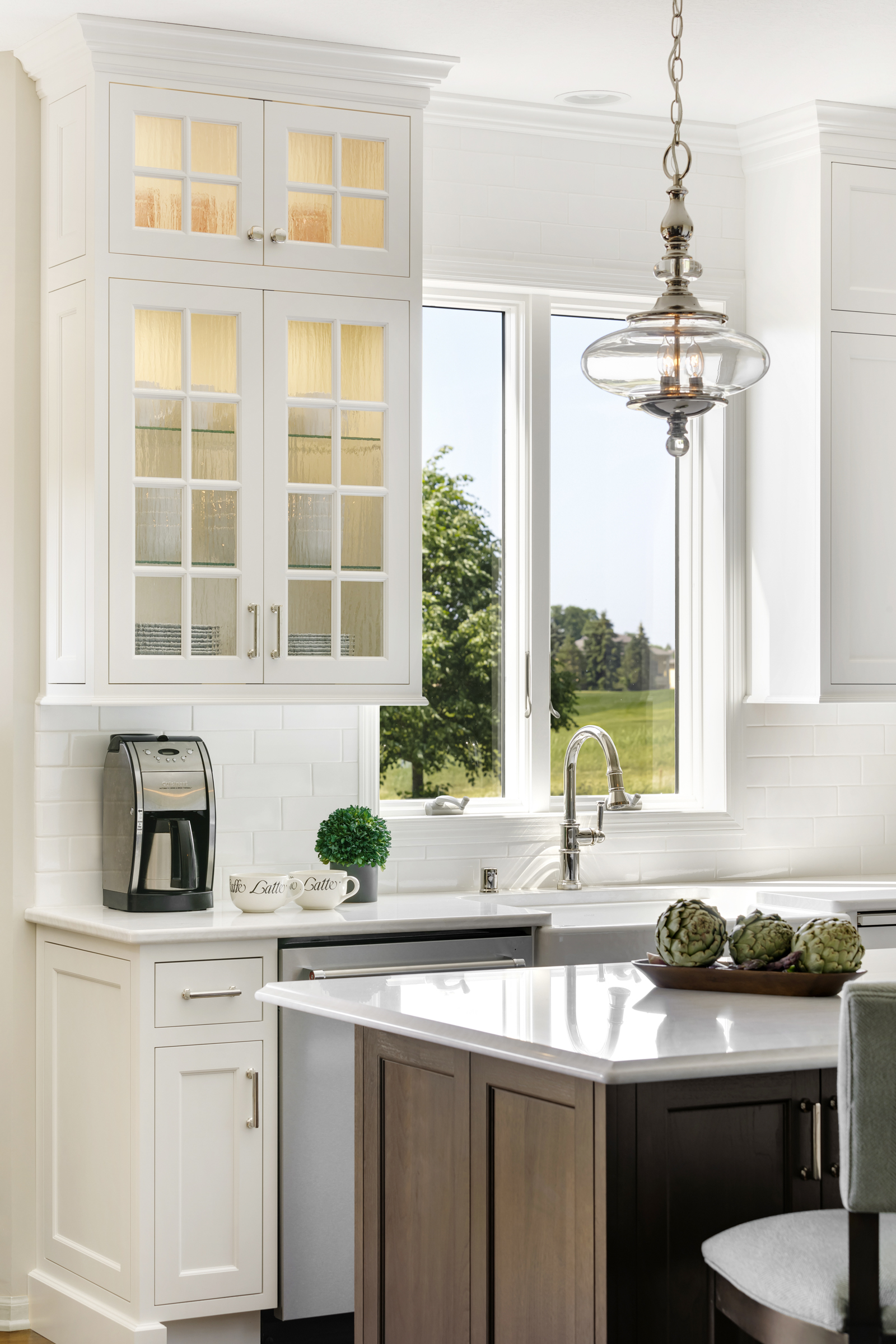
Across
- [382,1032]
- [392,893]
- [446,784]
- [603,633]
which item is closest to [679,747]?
[603,633]

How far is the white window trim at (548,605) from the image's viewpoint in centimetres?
434

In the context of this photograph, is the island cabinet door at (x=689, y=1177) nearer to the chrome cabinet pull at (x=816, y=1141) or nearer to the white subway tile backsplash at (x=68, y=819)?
the chrome cabinet pull at (x=816, y=1141)

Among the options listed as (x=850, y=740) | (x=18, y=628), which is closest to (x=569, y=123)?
(x=850, y=740)

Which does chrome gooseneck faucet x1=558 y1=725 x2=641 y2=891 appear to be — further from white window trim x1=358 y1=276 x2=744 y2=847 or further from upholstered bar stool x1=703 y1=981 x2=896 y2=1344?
upholstered bar stool x1=703 y1=981 x2=896 y2=1344

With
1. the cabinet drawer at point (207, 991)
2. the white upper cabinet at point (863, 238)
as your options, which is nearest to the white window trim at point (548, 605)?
the white upper cabinet at point (863, 238)

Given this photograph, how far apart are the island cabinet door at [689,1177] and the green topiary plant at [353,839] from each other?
5.72 feet

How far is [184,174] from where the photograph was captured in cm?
357

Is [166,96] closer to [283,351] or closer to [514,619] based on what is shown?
[283,351]

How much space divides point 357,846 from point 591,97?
2.14 meters

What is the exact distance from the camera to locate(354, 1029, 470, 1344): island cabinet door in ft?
7.54

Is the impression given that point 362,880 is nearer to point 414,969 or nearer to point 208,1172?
point 414,969

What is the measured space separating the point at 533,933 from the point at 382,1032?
47.3 inches

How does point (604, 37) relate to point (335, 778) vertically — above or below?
above

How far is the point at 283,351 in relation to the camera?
12.0ft
